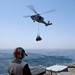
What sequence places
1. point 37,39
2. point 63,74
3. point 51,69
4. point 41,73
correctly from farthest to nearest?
point 37,39
point 41,73
point 51,69
point 63,74

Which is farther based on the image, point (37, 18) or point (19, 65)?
point (37, 18)

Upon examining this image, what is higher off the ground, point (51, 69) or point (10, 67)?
point (10, 67)

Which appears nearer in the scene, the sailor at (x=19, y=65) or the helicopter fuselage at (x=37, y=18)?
the sailor at (x=19, y=65)

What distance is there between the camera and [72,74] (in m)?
6.77

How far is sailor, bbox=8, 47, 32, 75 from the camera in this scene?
340cm

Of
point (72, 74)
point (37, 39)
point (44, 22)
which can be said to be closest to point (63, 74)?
point (72, 74)

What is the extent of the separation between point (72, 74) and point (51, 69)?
15.5ft

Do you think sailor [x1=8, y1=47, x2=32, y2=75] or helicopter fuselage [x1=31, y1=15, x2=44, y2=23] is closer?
sailor [x1=8, y1=47, x2=32, y2=75]

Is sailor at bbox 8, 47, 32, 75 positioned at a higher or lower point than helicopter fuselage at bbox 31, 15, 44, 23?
lower

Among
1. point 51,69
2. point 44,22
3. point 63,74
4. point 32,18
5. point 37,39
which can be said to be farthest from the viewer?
point 44,22

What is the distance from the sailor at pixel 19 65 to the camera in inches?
134

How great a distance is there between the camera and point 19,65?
3461 mm

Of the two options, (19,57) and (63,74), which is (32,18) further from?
(19,57)

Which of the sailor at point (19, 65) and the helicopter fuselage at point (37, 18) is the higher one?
the helicopter fuselage at point (37, 18)
